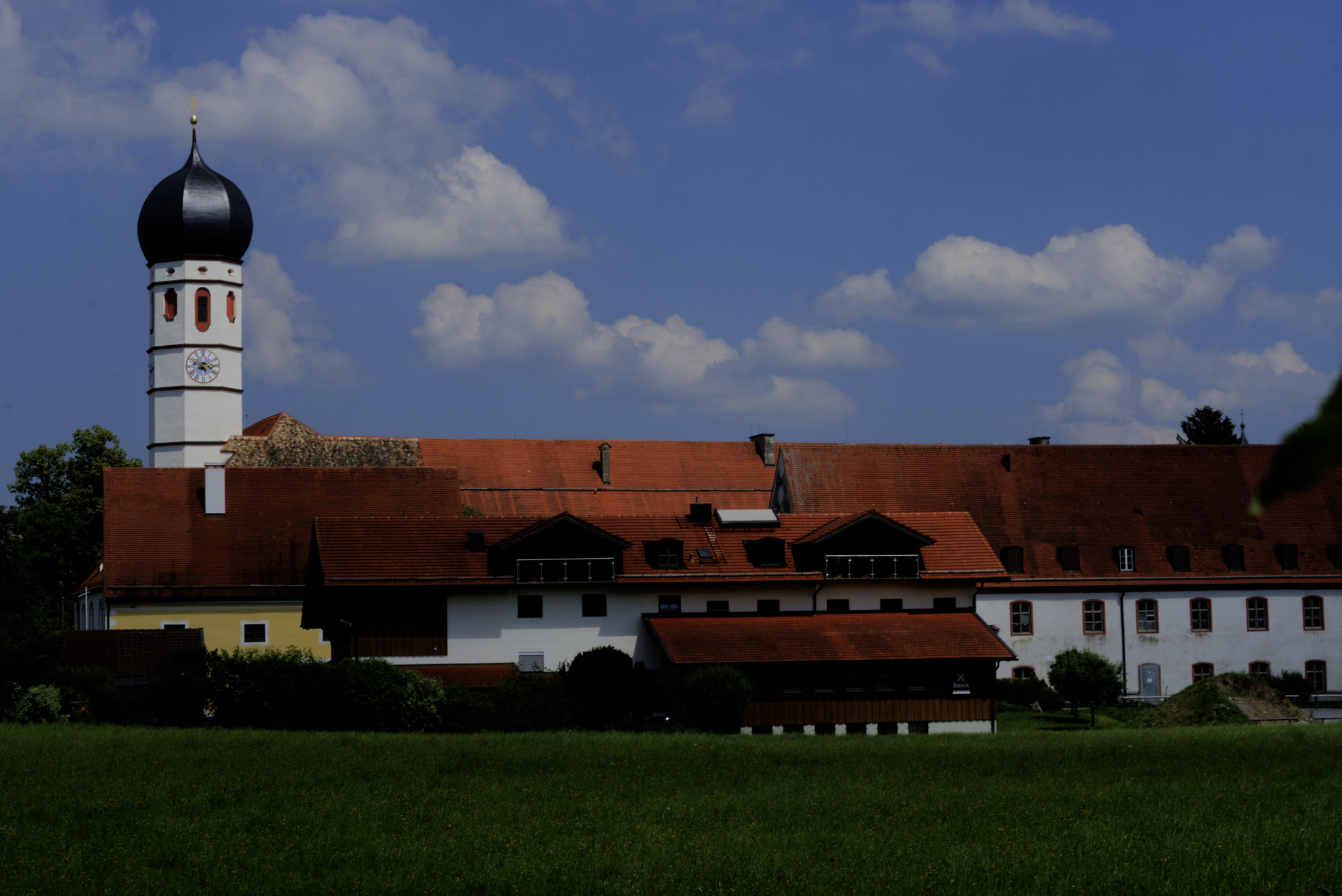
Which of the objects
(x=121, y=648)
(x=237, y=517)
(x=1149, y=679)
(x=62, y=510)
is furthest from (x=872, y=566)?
(x=62, y=510)

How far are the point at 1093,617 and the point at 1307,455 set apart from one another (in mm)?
60161

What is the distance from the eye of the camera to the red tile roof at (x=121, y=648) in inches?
1710

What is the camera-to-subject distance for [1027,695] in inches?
2146

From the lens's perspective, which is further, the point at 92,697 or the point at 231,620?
the point at 231,620

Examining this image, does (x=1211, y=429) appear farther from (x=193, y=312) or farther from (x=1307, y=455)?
(x=1307, y=455)

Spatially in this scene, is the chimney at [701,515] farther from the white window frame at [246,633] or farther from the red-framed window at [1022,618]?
the white window frame at [246,633]

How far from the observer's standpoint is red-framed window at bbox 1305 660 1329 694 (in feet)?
193

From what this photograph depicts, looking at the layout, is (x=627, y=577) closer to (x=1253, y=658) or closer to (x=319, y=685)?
(x=319, y=685)

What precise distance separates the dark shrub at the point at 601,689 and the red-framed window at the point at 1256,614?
3097cm

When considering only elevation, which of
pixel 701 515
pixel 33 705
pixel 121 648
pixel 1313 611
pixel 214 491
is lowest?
pixel 33 705

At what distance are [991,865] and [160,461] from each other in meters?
71.3

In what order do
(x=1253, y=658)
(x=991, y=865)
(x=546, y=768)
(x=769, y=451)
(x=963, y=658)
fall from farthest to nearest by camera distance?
(x=769, y=451)
(x=1253, y=658)
(x=963, y=658)
(x=546, y=768)
(x=991, y=865)

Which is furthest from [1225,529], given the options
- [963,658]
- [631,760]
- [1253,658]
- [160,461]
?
[160,461]

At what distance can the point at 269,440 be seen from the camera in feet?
242
